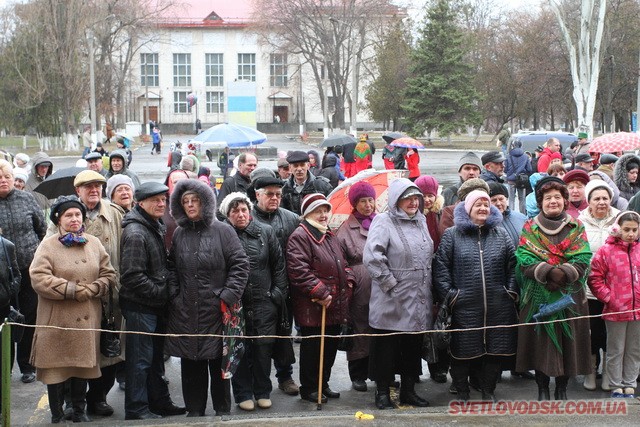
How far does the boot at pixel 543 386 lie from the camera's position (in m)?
6.96

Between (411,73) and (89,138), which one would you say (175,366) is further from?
(411,73)

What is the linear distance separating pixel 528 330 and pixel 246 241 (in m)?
2.39

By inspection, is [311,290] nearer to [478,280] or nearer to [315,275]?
[315,275]

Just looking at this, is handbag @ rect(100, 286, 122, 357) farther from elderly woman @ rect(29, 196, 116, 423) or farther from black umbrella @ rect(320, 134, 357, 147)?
black umbrella @ rect(320, 134, 357, 147)

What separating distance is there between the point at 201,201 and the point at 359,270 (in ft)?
5.59

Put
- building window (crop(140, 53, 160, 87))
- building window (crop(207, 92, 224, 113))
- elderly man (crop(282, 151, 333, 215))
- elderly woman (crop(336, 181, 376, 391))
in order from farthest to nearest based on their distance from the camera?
1. building window (crop(207, 92, 224, 113))
2. building window (crop(140, 53, 160, 87))
3. elderly man (crop(282, 151, 333, 215))
4. elderly woman (crop(336, 181, 376, 391))

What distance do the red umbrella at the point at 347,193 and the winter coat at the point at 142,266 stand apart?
9.43ft

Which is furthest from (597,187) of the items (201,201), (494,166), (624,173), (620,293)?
(201,201)

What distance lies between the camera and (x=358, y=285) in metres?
7.41

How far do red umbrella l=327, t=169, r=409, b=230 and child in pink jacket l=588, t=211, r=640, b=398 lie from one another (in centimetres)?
278

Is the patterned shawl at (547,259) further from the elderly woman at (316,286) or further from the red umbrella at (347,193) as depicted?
the red umbrella at (347,193)

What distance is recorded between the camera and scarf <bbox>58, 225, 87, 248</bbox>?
634 cm

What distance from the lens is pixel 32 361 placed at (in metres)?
6.42

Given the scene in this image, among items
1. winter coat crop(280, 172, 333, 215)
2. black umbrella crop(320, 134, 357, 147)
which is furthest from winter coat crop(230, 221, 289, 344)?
black umbrella crop(320, 134, 357, 147)
